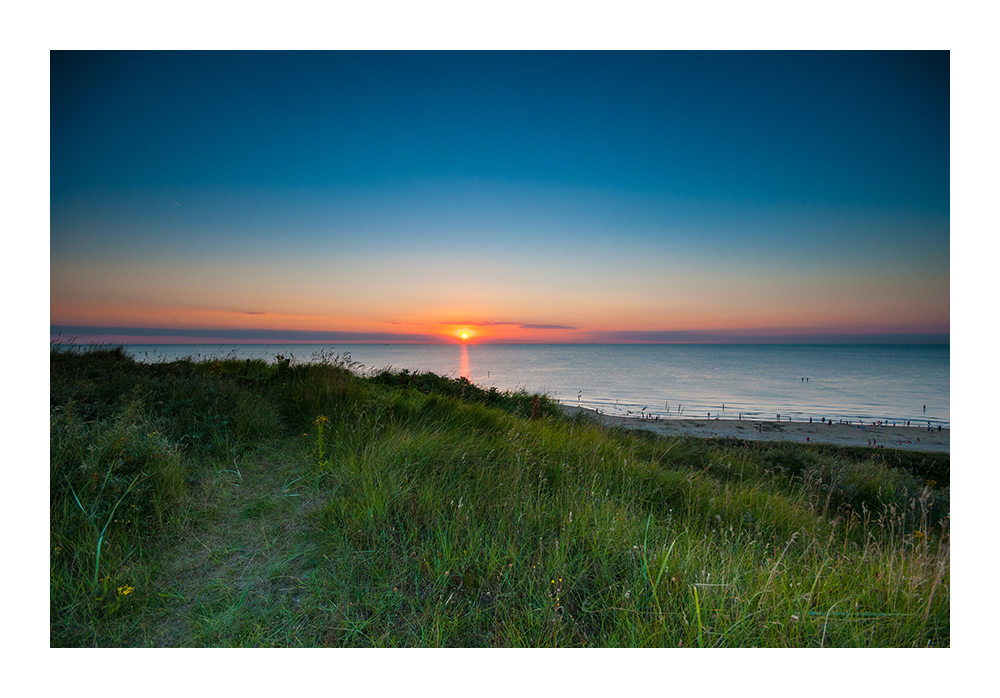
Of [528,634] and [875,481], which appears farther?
[875,481]

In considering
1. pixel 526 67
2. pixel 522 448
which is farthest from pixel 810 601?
pixel 526 67

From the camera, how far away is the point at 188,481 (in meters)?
3.04

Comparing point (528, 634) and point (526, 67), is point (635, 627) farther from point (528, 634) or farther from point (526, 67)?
point (526, 67)

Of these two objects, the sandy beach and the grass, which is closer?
the grass

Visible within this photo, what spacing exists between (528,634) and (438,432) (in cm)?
238

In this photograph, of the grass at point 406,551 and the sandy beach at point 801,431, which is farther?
the sandy beach at point 801,431

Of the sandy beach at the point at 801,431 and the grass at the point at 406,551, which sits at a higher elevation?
the grass at the point at 406,551

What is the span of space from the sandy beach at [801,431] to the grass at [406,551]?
7.75 m

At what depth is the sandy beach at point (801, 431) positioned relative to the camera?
11.1 meters

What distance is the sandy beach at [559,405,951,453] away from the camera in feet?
36.3

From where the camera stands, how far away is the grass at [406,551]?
1.96m

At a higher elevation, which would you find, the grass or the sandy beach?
the grass

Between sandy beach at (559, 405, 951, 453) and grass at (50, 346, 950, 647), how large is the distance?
775 cm
